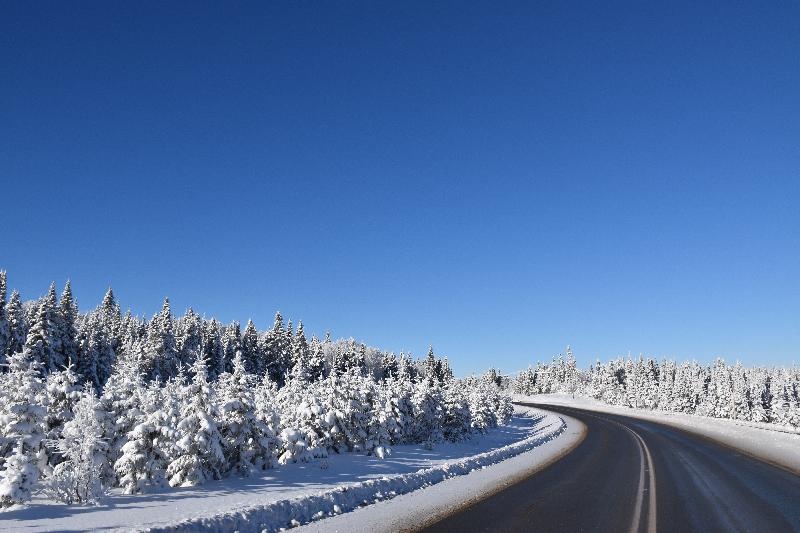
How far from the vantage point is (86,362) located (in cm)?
5925

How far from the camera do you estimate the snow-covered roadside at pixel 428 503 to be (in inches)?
415

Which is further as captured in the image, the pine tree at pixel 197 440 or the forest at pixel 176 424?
the pine tree at pixel 197 440

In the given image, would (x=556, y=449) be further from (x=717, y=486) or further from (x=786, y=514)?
(x=786, y=514)

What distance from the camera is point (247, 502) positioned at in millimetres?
11891

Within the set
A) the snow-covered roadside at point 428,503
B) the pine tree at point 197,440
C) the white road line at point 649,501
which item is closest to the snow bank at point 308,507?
the snow-covered roadside at point 428,503

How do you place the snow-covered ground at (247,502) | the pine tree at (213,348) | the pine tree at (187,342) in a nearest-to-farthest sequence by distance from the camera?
the snow-covered ground at (247,502) → the pine tree at (187,342) → the pine tree at (213,348)

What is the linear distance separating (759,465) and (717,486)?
8310mm

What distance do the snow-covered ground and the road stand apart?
2546 millimetres

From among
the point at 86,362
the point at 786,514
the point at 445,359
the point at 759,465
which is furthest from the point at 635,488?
the point at 445,359

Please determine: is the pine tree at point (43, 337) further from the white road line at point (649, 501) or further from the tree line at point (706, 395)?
the tree line at point (706, 395)

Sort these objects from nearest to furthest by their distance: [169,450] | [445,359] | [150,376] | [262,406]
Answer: [169,450] → [262,406] → [150,376] → [445,359]

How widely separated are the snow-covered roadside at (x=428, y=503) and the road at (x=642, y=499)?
44cm

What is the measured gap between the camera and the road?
35.9 feet

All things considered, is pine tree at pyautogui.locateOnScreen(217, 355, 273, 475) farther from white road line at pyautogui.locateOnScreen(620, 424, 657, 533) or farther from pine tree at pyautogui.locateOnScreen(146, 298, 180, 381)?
pine tree at pyautogui.locateOnScreen(146, 298, 180, 381)
